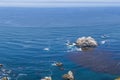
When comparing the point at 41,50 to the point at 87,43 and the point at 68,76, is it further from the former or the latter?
the point at 68,76

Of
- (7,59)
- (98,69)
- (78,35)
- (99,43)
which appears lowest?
(98,69)

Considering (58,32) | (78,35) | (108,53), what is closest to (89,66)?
(108,53)

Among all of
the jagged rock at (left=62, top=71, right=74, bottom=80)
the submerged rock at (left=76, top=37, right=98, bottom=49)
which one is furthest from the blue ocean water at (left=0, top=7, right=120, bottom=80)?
the submerged rock at (left=76, top=37, right=98, bottom=49)

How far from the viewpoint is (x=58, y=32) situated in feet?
556

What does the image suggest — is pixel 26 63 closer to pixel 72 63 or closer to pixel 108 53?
pixel 72 63

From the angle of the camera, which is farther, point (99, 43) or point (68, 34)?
point (68, 34)

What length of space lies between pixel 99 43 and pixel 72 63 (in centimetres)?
3139

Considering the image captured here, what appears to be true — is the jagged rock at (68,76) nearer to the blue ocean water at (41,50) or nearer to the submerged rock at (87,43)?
the blue ocean water at (41,50)

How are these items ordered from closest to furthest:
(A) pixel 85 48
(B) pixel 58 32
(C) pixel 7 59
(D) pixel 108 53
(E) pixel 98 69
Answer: (E) pixel 98 69
(C) pixel 7 59
(D) pixel 108 53
(A) pixel 85 48
(B) pixel 58 32

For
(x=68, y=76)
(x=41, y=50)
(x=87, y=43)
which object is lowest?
(x=68, y=76)

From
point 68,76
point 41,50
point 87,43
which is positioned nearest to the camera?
point 68,76

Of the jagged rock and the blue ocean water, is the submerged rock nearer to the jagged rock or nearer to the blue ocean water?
the blue ocean water

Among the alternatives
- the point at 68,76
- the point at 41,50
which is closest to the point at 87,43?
the point at 41,50

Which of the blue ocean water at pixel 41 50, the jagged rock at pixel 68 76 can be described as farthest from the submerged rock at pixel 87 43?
the jagged rock at pixel 68 76
